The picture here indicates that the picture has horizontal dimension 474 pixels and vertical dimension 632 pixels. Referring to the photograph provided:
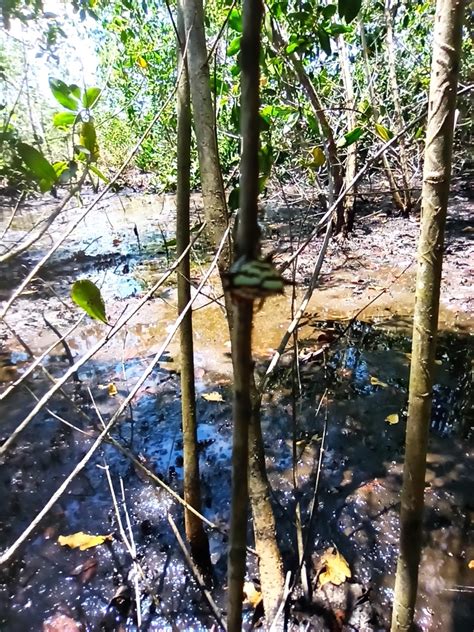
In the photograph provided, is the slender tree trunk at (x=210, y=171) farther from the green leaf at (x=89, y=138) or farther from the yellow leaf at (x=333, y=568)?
the yellow leaf at (x=333, y=568)

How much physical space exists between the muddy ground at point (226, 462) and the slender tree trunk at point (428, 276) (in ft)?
1.20

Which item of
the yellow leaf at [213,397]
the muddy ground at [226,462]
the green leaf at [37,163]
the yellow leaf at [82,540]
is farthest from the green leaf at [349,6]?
the yellow leaf at [213,397]

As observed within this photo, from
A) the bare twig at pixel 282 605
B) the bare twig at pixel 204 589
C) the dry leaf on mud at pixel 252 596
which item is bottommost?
the dry leaf on mud at pixel 252 596

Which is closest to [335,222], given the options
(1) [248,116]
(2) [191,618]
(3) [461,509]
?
(3) [461,509]

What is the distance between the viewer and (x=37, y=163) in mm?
1180

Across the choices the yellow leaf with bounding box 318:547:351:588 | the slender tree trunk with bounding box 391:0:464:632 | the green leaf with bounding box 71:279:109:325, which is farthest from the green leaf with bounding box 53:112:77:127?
the yellow leaf with bounding box 318:547:351:588

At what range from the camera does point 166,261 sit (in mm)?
7355

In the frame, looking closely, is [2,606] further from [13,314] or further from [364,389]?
[13,314]

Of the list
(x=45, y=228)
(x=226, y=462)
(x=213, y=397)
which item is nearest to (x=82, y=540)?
(x=226, y=462)

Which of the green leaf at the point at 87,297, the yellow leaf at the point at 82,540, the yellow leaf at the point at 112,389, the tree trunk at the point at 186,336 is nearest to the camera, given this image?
the green leaf at the point at 87,297

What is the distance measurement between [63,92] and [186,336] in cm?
92

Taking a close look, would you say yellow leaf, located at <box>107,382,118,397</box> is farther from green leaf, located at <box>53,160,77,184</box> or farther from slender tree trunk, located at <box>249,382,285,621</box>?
green leaf, located at <box>53,160,77,184</box>

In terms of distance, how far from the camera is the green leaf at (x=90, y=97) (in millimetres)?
1304

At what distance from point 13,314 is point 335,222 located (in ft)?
14.4
